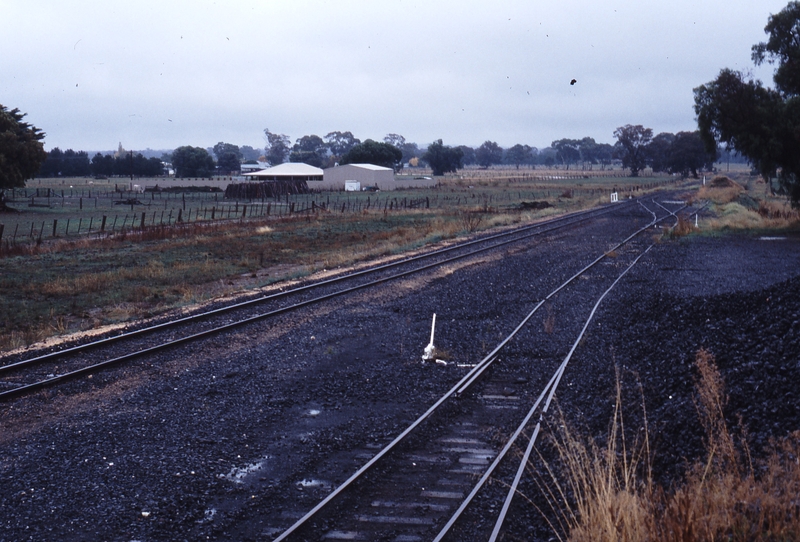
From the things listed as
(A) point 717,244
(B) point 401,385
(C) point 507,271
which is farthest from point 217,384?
(A) point 717,244

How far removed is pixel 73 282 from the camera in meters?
22.8

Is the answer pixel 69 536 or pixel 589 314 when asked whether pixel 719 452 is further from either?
pixel 589 314

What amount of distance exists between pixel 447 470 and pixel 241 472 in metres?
2.18

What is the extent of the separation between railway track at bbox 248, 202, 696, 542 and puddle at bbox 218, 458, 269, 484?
0.64m

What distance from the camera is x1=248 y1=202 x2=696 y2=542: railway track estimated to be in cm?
652

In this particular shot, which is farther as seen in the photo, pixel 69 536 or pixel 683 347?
pixel 683 347

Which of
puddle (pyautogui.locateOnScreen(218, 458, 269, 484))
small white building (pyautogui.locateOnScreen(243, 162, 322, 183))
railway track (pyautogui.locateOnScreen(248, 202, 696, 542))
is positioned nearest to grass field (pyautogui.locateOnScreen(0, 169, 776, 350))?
puddle (pyautogui.locateOnScreen(218, 458, 269, 484))

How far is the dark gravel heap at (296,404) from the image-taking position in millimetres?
7043

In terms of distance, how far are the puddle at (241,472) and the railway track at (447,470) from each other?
2.11 ft

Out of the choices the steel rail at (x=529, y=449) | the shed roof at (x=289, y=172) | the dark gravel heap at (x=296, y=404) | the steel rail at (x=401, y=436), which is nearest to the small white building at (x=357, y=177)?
the shed roof at (x=289, y=172)

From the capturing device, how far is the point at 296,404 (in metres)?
10.4

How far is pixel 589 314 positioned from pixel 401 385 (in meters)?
6.74

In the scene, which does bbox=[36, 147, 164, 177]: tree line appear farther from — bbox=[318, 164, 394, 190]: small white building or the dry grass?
the dry grass

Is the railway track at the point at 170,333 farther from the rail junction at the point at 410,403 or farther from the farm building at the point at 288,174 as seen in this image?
the farm building at the point at 288,174
